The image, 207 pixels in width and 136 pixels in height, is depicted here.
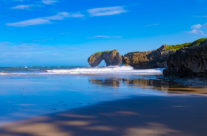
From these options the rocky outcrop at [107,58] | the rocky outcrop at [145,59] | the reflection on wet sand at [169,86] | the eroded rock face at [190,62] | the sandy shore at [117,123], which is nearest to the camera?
the sandy shore at [117,123]

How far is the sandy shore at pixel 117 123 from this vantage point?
4039 mm

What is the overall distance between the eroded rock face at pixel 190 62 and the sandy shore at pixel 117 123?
351 inches

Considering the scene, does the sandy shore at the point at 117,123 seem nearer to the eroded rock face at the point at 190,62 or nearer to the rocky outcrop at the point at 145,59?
the eroded rock face at the point at 190,62

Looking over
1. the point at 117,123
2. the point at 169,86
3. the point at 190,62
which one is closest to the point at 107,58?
the point at 190,62

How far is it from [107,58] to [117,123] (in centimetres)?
9859

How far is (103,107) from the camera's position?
20.9 feet

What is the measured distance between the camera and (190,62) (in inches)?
598

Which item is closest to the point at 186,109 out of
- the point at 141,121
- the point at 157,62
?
the point at 141,121

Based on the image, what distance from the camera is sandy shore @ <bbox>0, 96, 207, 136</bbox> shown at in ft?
13.3

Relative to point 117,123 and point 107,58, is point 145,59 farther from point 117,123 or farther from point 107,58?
point 107,58

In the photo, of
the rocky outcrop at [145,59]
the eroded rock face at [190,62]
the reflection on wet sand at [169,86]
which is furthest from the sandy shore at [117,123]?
the rocky outcrop at [145,59]

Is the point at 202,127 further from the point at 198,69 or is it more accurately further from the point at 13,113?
the point at 198,69

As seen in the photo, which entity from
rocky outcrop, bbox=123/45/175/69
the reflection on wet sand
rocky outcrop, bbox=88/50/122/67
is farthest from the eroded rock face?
rocky outcrop, bbox=88/50/122/67

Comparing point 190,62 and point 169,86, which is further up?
point 190,62
